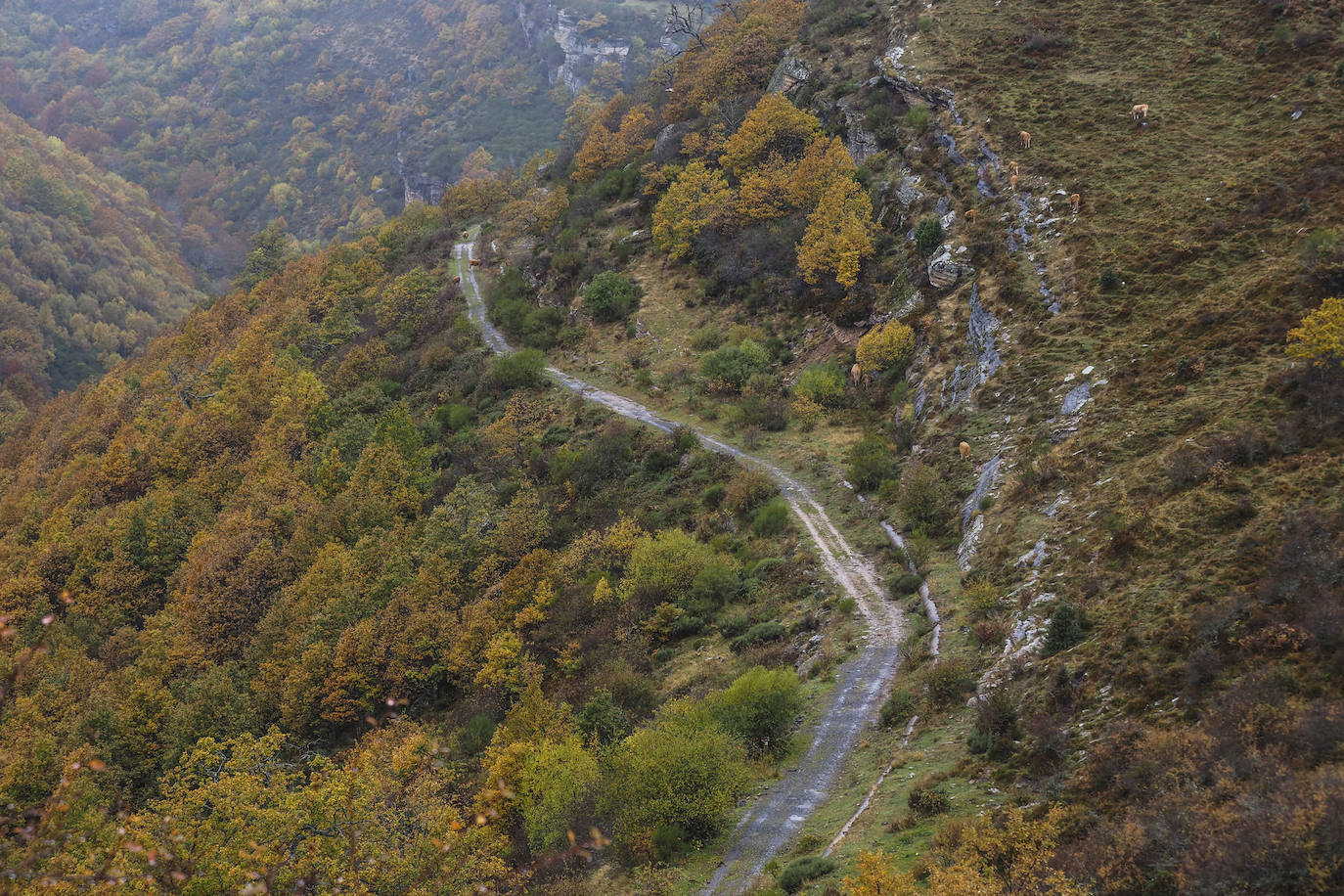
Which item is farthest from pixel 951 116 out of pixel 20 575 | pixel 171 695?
pixel 20 575

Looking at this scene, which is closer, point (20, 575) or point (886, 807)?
point (886, 807)

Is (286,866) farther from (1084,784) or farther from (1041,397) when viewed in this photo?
(1041,397)

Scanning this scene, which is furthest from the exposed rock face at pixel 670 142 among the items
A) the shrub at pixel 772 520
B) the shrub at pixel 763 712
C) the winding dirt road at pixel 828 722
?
the shrub at pixel 763 712

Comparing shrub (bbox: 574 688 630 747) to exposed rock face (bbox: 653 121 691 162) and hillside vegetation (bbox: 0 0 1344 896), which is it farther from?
exposed rock face (bbox: 653 121 691 162)

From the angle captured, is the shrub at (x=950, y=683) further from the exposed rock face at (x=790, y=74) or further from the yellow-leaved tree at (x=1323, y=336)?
the exposed rock face at (x=790, y=74)

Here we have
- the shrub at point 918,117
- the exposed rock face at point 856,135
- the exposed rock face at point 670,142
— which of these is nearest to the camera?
the shrub at point 918,117
